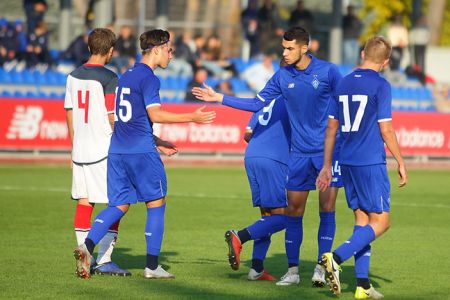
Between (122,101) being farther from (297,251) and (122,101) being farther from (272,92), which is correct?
(297,251)

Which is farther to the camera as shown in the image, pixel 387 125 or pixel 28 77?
pixel 28 77

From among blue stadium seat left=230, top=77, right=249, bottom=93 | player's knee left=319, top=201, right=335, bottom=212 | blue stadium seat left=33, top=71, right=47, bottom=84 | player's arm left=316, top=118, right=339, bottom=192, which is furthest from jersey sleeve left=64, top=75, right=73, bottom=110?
blue stadium seat left=230, top=77, right=249, bottom=93

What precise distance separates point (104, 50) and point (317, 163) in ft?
7.37

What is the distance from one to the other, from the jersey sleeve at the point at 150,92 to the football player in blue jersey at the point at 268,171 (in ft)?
3.25

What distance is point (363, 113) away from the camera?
925 centimetres

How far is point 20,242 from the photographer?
1280 centimetres

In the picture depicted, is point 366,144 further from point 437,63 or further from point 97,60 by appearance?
point 437,63

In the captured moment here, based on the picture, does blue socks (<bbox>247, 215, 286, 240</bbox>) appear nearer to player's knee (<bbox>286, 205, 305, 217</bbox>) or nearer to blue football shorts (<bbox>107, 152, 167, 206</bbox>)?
player's knee (<bbox>286, 205, 305, 217</bbox>)

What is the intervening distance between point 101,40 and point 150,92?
846mm

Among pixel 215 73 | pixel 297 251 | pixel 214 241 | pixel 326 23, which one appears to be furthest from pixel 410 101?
pixel 297 251

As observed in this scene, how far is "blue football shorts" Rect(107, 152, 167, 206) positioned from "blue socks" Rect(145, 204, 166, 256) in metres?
0.12

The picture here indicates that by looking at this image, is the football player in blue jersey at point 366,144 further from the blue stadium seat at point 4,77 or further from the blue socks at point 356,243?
the blue stadium seat at point 4,77

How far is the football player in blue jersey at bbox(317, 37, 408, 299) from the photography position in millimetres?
9203

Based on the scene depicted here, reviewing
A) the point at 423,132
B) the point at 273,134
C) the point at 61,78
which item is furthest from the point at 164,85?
the point at 273,134
